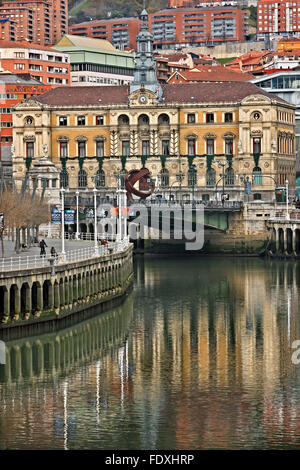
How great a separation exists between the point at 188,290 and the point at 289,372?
1674 inches

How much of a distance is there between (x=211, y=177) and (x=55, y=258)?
10463cm

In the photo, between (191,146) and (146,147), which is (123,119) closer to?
(146,147)

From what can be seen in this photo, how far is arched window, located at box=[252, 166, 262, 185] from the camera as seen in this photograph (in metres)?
191

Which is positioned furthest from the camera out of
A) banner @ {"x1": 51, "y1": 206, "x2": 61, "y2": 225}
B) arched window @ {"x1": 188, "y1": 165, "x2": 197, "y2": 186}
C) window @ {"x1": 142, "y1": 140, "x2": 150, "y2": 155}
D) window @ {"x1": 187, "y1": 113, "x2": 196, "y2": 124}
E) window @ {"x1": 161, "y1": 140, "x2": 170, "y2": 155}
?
window @ {"x1": 142, "y1": 140, "x2": 150, "y2": 155}

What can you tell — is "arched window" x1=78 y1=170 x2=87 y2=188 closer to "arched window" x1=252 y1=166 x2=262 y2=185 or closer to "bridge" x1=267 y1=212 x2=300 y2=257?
"arched window" x1=252 y1=166 x2=262 y2=185

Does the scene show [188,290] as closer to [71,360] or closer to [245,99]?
[71,360]

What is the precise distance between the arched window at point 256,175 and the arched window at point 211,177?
17.3 ft

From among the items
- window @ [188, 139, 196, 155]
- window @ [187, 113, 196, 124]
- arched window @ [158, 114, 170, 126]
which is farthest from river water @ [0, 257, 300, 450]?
arched window @ [158, 114, 170, 126]

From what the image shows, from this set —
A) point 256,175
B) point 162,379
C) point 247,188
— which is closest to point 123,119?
point 256,175

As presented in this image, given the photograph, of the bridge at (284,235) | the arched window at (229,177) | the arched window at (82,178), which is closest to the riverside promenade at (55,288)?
the bridge at (284,235)

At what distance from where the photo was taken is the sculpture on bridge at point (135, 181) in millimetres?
173875

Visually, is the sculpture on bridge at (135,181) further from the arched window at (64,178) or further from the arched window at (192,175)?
the arched window at (64,178)

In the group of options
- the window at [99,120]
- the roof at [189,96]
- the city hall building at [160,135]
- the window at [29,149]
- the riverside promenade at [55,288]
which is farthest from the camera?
the window at [29,149]

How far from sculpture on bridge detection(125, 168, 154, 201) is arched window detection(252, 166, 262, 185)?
1423 centimetres
